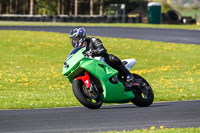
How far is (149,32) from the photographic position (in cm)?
4288

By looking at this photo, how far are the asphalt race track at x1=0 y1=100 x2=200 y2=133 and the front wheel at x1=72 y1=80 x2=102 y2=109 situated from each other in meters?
0.18

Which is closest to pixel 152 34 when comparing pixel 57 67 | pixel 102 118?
pixel 57 67

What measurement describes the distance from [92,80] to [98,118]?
1032 mm

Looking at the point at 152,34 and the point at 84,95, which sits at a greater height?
the point at 84,95

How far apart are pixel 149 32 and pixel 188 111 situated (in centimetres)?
3161

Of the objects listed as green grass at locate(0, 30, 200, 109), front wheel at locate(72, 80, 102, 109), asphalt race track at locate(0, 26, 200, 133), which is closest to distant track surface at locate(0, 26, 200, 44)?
green grass at locate(0, 30, 200, 109)

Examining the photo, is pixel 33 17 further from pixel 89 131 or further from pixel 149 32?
pixel 89 131

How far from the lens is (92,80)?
11250mm

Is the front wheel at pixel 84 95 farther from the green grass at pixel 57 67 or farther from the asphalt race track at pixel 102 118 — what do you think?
the green grass at pixel 57 67

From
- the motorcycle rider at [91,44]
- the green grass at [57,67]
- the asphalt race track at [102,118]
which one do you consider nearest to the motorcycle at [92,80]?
the motorcycle rider at [91,44]

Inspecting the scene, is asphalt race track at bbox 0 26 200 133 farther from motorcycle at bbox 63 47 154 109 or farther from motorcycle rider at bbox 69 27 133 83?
motorcycle rider at bbox 69 27 133 83

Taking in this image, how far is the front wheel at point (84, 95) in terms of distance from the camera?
36.0 feet

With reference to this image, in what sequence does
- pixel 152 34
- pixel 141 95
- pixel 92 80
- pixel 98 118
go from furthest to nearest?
pixel 152 34
pixel 141 95
pixel 92 80
pixel 98 118

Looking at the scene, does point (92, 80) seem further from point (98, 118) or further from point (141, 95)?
point (141, 95)
